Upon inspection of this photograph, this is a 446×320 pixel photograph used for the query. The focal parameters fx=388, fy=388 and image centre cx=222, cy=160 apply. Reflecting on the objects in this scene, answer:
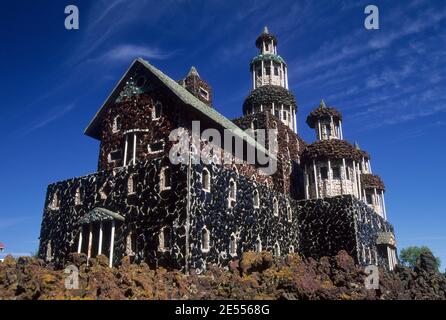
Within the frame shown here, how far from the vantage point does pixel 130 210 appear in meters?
23.5

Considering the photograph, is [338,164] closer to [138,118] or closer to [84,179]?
[138,118]

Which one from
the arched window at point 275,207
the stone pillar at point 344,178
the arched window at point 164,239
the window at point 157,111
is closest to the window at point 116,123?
the window at point 157,111

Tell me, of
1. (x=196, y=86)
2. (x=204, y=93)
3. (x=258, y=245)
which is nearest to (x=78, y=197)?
(x=258, y=245)

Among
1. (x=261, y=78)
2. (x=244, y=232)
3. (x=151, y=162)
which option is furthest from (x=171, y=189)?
(x=261, y=78)

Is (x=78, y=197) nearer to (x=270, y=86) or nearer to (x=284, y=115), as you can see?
(x=284, y=115)

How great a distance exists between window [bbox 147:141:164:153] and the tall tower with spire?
61.1ft

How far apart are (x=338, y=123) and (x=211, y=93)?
1283 centimetres

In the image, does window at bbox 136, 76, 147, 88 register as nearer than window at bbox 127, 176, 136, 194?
No

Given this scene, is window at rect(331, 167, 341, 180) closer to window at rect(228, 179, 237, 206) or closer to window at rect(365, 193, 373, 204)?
window at rect(365, 193, 373, 204)

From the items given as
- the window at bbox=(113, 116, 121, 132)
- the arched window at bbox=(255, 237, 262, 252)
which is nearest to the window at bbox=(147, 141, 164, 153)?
the window at bbox=(113, 116, 121, 132)

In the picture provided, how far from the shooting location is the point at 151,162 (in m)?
23.6

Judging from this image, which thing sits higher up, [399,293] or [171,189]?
[171,189]

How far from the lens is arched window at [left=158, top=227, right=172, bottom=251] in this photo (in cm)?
2141

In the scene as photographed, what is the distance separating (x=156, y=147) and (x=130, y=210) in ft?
16.8
